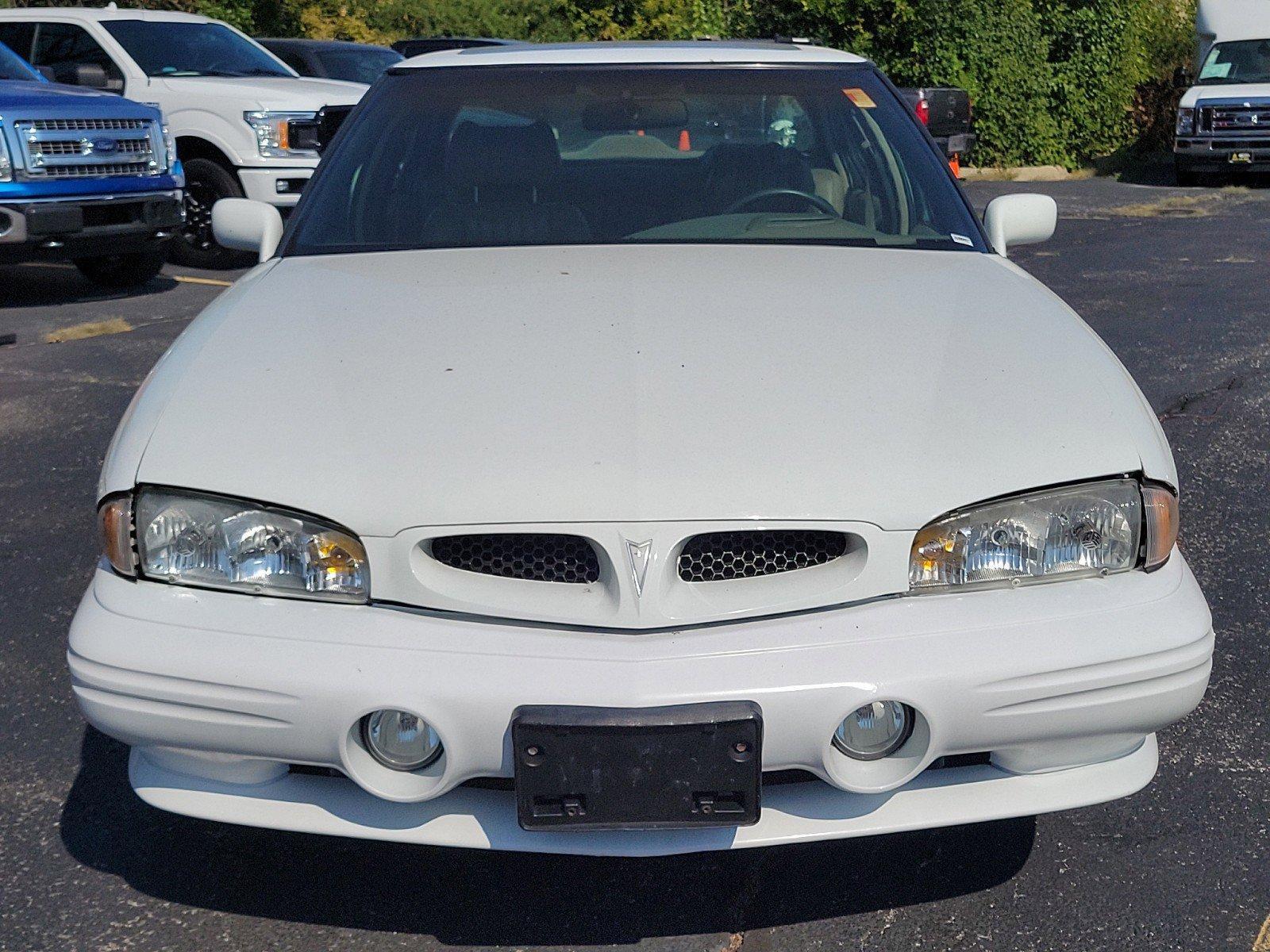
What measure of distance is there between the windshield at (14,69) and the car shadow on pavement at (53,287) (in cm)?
131

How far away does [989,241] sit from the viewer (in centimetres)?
327

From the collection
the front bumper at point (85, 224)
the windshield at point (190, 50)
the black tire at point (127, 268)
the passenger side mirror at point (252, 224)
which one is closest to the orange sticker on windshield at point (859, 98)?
the passenger side mirror at point (252, 224)

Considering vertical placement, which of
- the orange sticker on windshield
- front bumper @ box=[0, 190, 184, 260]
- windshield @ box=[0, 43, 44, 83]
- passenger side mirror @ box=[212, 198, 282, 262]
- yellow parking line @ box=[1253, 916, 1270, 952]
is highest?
the orange sticker on windshield

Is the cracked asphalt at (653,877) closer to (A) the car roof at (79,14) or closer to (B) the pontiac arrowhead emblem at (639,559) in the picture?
(B) the pontiac arrowhead emblem at (639,559)

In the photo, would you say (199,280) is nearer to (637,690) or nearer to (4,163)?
(4,163)

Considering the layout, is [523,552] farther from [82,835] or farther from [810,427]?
[82,835]

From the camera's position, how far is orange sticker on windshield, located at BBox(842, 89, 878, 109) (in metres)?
3.51

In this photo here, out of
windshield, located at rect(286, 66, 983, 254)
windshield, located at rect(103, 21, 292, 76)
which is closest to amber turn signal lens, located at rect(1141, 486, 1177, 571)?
windshield, located at rect(286, 66, 983, 254)

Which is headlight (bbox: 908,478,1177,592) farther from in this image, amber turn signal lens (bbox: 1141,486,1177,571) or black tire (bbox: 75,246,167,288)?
black tire (bbox: 75,246,167,288)

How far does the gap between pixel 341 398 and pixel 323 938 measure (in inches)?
35.1

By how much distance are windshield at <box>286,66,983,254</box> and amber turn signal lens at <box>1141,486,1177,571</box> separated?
1131 millimetres

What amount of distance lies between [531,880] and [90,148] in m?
6.89

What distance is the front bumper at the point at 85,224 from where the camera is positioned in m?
7.71

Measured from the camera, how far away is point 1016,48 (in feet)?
55.5
